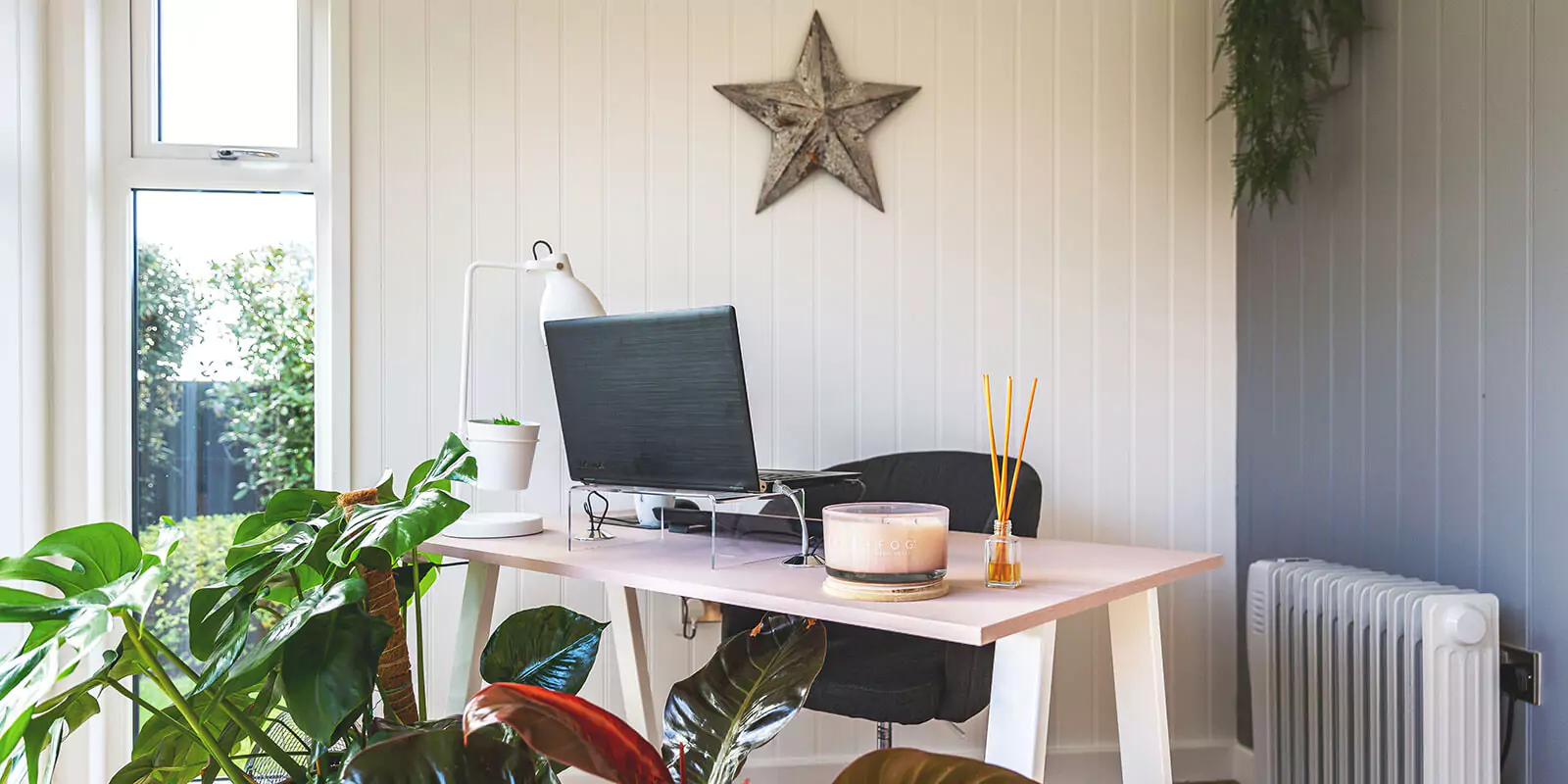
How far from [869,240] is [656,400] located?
116 cm

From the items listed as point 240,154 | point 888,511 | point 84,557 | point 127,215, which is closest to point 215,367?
point 127,215

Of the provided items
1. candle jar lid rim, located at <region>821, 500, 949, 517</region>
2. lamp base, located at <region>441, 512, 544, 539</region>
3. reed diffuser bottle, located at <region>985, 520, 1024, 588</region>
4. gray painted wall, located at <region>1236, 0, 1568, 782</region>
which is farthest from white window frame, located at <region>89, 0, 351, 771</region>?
gray painted wall, located at <region>1236, 0, 1568, 782</region>

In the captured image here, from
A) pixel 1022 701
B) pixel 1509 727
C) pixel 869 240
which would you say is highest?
pixel 869 240

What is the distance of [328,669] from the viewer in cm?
103

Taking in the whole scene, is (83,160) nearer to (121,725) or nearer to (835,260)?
(121,725)

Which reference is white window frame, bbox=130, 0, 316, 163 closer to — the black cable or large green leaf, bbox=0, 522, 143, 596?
large green leaf, bbox=0, 522, 143, 596

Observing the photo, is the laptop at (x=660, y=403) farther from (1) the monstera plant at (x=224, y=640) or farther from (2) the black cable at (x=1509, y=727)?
(2) the black cable at (x=1509, y=727)

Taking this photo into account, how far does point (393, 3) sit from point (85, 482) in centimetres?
129

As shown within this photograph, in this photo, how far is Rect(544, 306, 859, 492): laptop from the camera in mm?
1500

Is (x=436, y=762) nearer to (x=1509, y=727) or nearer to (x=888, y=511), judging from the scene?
(x=888, y=511)

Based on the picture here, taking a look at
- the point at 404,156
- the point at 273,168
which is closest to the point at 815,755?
the point at 404,156

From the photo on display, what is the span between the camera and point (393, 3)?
97.3 inches

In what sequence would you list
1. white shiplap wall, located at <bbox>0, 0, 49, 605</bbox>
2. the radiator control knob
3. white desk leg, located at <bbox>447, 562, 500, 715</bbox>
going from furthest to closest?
white shiplap wall, located at <bbox>0, 0, 49, 605</bbox>, white desk leg, located at <bbox>447, 562, 500, 715</bbox>, the radiator control knob

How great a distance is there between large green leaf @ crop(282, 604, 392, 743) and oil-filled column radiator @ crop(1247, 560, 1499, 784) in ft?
5.55
